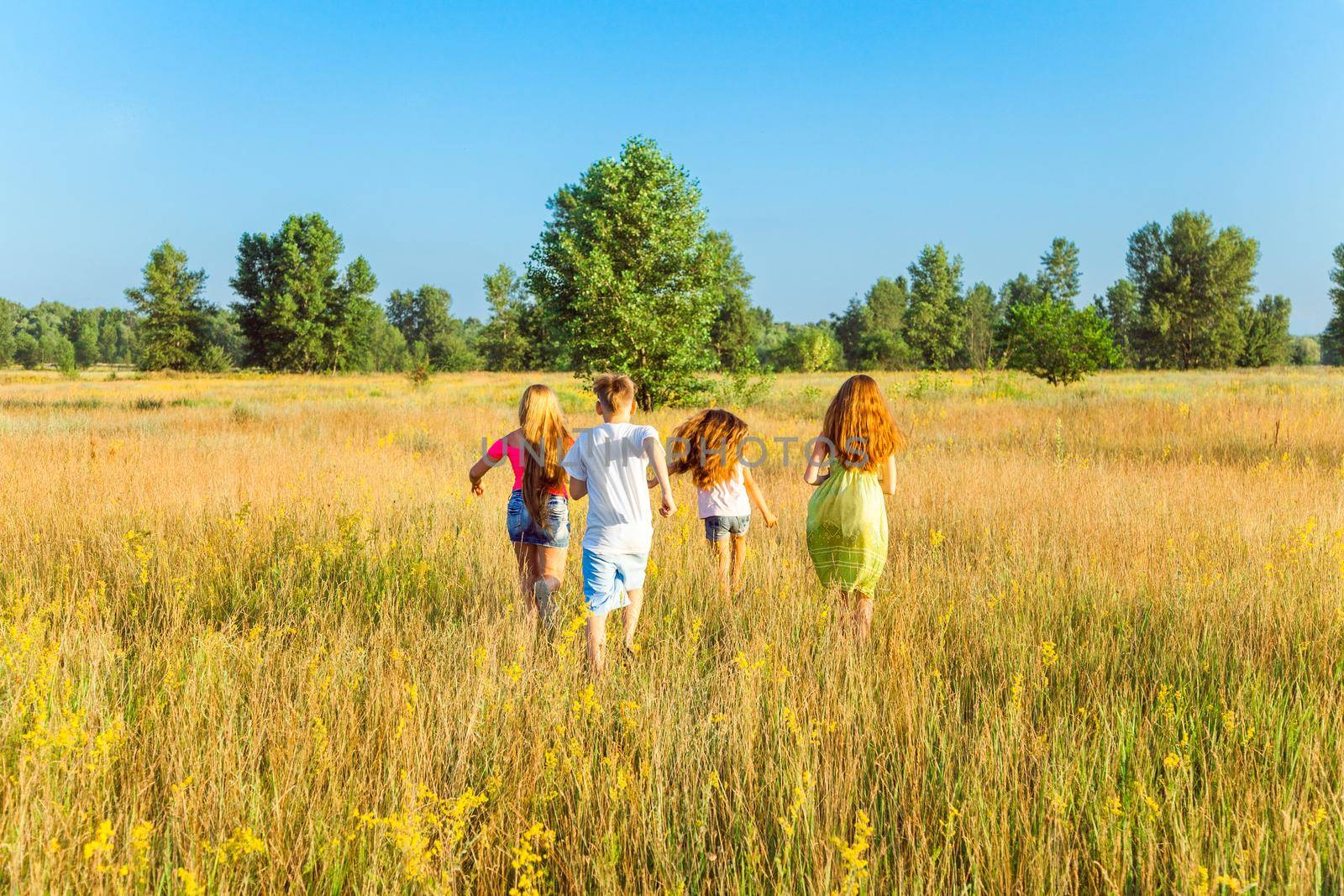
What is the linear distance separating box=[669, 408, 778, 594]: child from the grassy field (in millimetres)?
301

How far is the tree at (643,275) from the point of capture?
1900 centimetres

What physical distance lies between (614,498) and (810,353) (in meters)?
63.3

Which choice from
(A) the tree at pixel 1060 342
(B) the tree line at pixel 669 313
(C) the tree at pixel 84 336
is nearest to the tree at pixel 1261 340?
(B) the tree line at pixel 669 313

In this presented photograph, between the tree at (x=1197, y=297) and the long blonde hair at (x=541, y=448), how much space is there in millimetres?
67516

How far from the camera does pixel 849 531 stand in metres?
4.24

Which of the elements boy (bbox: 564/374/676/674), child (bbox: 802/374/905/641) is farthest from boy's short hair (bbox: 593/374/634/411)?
child (bbox: 802/374/905/641)

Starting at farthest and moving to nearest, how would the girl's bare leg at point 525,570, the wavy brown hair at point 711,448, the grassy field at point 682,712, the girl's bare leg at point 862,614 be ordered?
the wavy brown hair at point 711,448, the girl's bare leg at point 525,570, the girl's bare leg at point 862,614, the grassy field at point 682,712

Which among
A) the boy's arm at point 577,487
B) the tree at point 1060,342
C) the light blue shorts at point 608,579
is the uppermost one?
the tree at point 1060,342

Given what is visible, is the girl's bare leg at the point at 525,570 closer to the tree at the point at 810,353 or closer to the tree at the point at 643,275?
the tree at the point at 643,275

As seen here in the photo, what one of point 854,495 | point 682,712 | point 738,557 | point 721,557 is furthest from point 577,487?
point 738,557

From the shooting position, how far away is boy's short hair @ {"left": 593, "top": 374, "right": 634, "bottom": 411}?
4.02 metres

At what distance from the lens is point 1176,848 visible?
2338 mm

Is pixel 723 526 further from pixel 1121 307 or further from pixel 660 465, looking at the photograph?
pixel 1121 307

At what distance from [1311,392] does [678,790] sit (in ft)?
65.0
